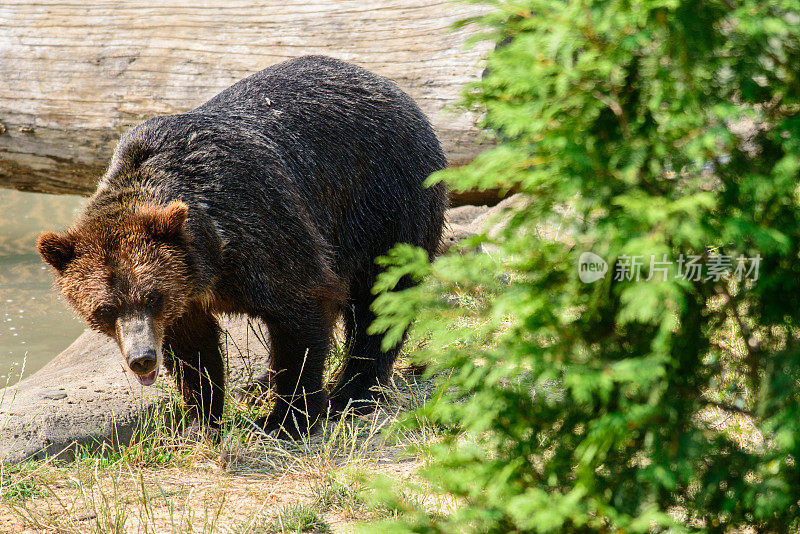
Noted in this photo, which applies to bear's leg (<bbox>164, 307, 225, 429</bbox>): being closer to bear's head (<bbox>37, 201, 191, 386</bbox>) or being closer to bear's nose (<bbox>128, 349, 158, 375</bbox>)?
bear's head (<bbox>37, 201, 191, 386</bbox>)

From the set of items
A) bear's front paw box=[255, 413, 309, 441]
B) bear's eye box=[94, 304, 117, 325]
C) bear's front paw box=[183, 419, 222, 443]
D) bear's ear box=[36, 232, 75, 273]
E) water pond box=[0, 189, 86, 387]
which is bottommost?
water pond box=[0, 189, 86, 387]

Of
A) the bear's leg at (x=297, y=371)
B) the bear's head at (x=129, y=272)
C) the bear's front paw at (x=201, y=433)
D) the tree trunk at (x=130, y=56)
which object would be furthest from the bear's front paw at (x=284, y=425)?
the tree trunk at (x=130, y=56)

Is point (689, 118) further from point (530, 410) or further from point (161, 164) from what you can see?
point (161, 164)

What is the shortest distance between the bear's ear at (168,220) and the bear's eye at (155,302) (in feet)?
1.00

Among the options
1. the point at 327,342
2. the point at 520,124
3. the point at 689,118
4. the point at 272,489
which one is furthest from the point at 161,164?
the point at 689,118

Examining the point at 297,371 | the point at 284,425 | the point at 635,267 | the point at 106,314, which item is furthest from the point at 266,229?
the point at 635,267

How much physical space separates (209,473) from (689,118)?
3.37 m

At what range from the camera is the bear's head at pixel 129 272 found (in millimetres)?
4246

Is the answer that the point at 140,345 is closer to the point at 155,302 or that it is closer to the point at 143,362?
the point at 143,362

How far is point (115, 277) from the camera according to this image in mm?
4270

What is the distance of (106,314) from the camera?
4.27m

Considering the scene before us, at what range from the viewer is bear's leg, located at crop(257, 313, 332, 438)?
5.02 m

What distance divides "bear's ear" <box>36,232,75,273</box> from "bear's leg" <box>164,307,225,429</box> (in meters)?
0.76

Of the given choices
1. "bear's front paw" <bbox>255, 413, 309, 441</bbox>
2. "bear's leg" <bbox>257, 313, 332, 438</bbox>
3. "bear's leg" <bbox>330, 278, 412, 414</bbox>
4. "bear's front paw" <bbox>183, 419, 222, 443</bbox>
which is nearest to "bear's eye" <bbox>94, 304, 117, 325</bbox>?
"bear's front paw" <bbox>183, 419, 222, 443</bbox>
